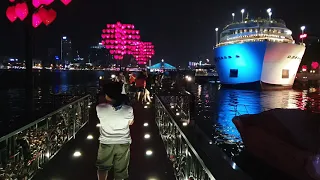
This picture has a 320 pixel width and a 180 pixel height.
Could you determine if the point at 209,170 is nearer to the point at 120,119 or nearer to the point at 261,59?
the point at 120,119

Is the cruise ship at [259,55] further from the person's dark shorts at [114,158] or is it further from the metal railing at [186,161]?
the person's dark shorts at [114,158]

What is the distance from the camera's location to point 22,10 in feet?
22.2

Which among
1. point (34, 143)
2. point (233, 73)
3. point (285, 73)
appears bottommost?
point (34, 143)

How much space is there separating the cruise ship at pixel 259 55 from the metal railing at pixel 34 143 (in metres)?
38.4

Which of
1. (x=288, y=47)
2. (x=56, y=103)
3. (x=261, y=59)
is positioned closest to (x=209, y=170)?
(x=56, y=103)

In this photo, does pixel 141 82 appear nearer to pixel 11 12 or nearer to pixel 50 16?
pixel 50 16

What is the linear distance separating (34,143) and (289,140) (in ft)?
19.4

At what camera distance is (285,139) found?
788 cm

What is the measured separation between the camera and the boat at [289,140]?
23.8 feet

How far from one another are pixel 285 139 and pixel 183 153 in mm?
4271

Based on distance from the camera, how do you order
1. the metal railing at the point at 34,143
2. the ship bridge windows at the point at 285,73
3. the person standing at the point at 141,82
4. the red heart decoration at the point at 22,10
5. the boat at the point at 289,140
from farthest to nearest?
the ship bridge windows at the point at 285,73 → the person standing at the point at 141,82 → the boat at the point at 289,140 → the red heart decoration at the point at 22,10 → the metal railing at the point at 34,143

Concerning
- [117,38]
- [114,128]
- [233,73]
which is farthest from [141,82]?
[233,73]

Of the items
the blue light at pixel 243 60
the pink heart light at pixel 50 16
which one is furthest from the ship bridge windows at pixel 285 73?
the pink heart light at pixel 50 16

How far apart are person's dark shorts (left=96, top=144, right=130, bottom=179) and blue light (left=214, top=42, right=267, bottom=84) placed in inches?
1617
